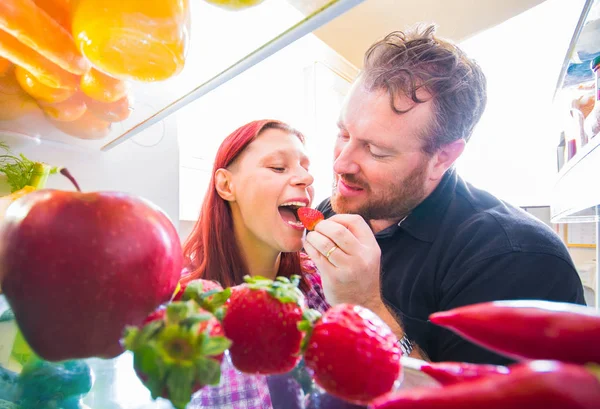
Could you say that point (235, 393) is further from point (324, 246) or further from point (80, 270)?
point (324, 246)

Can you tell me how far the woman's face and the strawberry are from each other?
90cm

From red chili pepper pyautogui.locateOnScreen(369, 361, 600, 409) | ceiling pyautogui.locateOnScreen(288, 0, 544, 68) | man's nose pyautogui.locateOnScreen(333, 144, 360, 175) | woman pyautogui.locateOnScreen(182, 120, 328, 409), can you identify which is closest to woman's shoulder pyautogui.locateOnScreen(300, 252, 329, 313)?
woman pyautogui.locateOnScreen(182, 120, 328, 409)

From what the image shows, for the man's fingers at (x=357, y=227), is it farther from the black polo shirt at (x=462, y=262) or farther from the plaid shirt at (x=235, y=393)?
the plaid shirt at (x=235, y=393)

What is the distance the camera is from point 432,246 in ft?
3.81

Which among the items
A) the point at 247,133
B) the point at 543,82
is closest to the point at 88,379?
the point at 247,133

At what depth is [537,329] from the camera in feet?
0.54

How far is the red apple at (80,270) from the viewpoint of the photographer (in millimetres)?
206

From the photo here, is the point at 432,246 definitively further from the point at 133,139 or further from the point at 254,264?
the point at 133,139

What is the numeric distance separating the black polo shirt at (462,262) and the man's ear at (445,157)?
4 centimetres

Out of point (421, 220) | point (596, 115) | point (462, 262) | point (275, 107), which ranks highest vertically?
point (275, 107)

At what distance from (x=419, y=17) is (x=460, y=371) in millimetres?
2620

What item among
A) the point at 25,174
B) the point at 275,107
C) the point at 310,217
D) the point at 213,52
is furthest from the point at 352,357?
the point at 275,107

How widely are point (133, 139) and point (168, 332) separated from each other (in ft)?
2.01

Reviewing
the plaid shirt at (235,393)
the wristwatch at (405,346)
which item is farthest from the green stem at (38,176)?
the wristwatch at (405,346)
